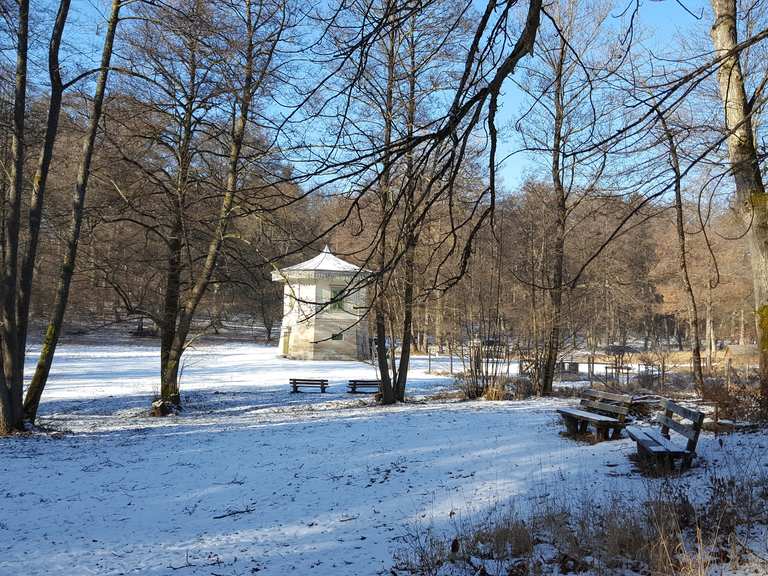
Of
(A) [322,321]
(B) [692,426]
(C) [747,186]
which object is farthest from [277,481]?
(A) [322,321]

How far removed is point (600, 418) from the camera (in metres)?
8.58

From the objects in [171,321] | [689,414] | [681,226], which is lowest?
[689,414]

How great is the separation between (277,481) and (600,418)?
4471 mm

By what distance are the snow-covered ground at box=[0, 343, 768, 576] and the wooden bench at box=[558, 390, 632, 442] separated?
12.9 inches

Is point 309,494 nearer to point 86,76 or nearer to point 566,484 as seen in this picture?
point 566,484

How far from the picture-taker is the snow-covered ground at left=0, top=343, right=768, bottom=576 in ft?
17.6

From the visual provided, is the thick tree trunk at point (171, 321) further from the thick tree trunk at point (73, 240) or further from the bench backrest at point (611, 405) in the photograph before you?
the bench backrest at point (611, 405)

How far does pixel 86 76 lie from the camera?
38.8 ft

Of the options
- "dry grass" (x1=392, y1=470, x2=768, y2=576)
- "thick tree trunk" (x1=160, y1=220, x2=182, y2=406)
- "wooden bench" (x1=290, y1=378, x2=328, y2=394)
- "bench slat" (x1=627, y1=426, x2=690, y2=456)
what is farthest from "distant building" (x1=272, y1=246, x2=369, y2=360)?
"dry grass" (x1=392, y1=470, x2=768, y2=576)

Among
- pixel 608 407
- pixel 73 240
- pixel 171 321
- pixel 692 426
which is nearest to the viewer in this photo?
pixel 692 426

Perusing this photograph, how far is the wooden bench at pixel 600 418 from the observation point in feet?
28.0

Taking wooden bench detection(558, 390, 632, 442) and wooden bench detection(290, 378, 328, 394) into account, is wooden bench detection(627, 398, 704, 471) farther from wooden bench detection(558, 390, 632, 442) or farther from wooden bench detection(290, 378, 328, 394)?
wooden bench detection(290, 378, 328, 394)

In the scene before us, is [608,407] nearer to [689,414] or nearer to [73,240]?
[689,414]

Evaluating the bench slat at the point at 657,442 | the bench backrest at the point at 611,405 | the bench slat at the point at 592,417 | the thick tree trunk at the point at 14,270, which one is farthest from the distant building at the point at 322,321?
the bench slat at the point at 657,442
